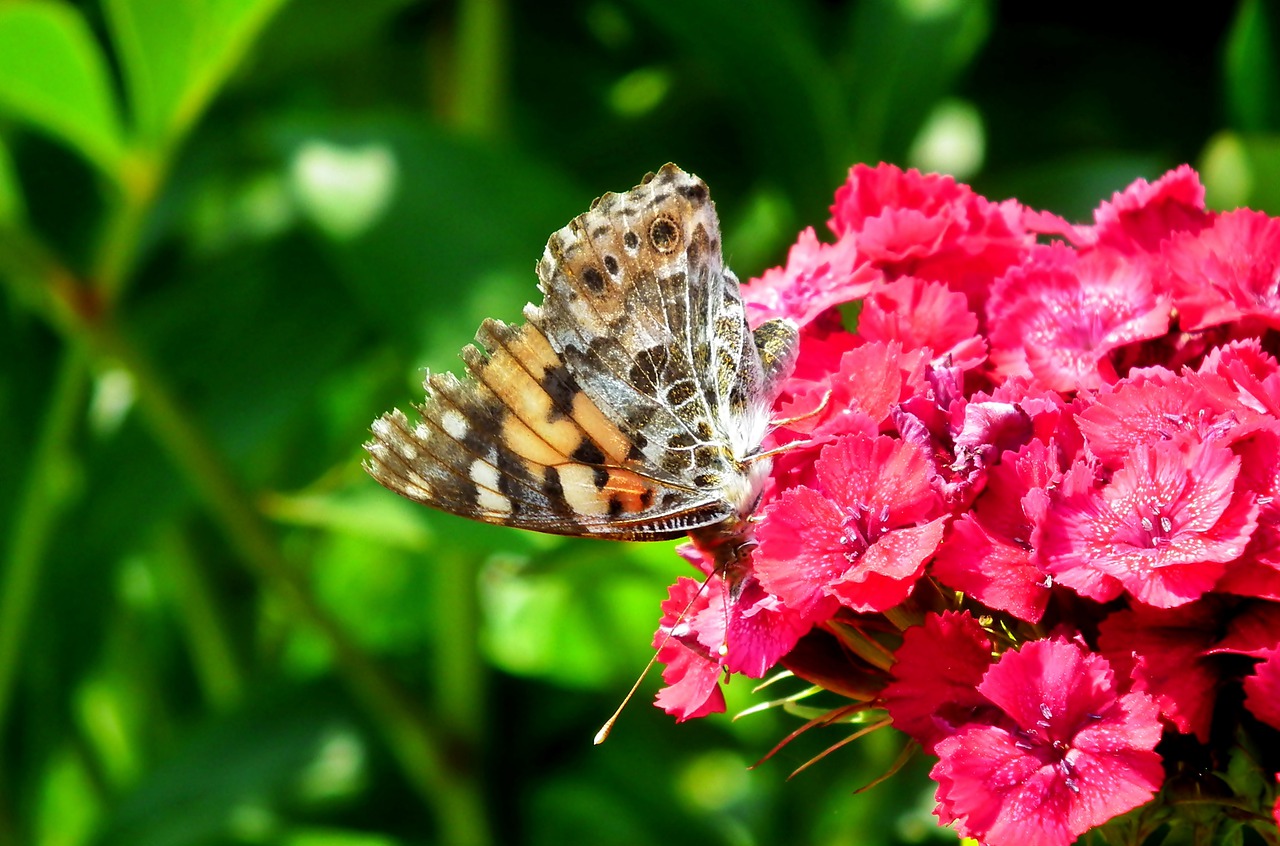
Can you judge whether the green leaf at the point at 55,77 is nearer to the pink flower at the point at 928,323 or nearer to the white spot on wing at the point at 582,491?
the white spot on wing at the point at 582,491

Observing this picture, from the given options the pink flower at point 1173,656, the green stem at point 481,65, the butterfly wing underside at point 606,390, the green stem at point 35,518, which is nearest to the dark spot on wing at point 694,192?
the butterfly wing underside at point 606,390

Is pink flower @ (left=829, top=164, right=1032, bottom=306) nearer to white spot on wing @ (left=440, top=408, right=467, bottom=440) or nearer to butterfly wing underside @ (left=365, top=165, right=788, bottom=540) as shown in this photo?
butterfly wing underside @ (left=365, top=165, right=788, bottom=540)

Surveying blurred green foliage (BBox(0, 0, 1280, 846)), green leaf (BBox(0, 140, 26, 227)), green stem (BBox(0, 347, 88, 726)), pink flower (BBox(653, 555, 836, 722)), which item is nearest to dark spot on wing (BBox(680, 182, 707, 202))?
pink flower (BBox(653, 555, 836, 722))

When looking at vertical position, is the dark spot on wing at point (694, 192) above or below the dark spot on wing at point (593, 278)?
above

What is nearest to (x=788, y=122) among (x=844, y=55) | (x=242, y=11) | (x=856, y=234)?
(x=844, y=55)

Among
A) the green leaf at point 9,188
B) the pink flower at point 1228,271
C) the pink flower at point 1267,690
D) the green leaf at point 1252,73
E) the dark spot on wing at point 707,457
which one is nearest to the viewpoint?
the pink flower at point 1267,690

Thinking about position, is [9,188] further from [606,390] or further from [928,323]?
[928,323]

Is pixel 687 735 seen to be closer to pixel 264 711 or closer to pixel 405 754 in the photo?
pixel 405 754
